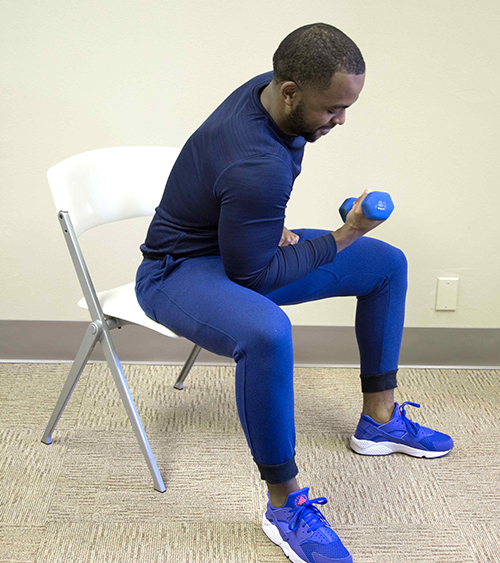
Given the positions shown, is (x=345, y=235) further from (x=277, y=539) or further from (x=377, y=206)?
(x=277, y=539)

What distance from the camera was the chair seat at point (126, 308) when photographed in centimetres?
135

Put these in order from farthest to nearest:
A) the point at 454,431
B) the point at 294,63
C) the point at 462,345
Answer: the point at 462,345
the point at 454,431
the point at 294,63

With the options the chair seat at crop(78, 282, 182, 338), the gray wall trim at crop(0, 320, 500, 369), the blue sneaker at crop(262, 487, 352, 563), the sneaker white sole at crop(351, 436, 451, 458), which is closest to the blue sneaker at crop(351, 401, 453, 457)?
the sneaker white sole at crop(351, 436, 451, 458)

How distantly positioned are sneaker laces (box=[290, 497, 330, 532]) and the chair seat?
0.46 meters

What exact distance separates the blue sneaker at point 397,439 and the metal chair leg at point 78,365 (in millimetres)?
737

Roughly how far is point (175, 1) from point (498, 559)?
166 centimetres

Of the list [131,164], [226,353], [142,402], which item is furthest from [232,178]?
[142,402]

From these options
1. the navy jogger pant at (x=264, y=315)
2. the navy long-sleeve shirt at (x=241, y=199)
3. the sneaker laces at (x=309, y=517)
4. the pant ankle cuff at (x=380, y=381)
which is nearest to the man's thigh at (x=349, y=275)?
the navy jogger pant at (x=264, y=315)

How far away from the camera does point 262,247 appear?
121 centimetres

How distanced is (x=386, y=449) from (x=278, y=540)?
45cm

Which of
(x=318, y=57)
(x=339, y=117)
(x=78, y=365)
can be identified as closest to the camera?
(x=318, y=57)

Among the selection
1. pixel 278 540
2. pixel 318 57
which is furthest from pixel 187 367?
pixel 318 57

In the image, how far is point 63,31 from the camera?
1755 mm

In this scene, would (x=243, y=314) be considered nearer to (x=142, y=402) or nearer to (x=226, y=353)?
(x=226, y=353)
